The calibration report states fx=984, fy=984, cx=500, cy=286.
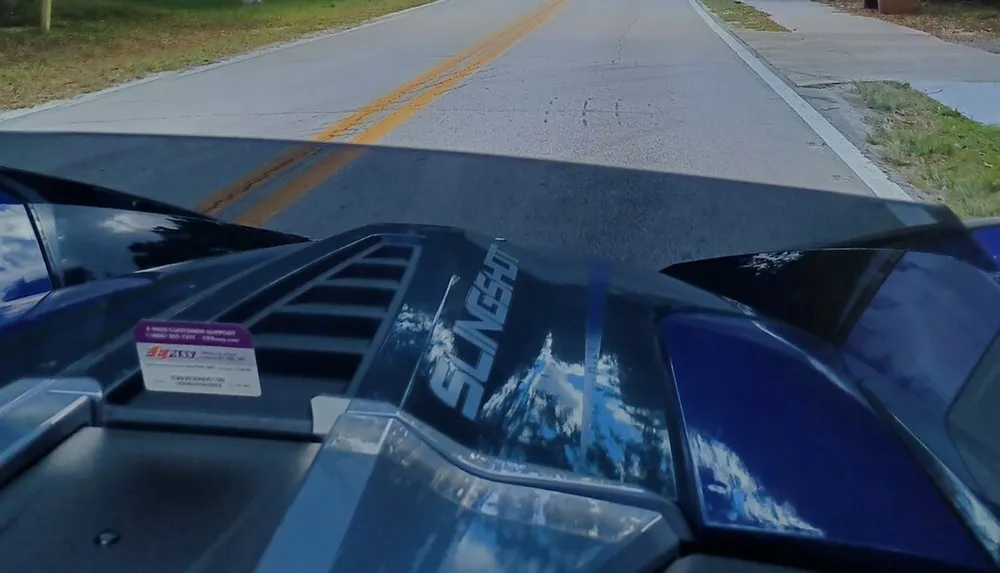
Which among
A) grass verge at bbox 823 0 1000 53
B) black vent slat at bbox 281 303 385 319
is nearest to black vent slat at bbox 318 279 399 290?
black vent slat at bbox 281 303 385 319

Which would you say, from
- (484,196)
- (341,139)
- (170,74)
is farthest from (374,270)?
(170,74)

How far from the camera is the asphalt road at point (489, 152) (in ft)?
20.8

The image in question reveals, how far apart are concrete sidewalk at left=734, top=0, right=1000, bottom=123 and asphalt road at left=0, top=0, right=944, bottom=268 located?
3.90 ft

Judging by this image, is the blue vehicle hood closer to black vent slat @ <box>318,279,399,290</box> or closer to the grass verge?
black vent slat @ <box>318,279,399,290</box>

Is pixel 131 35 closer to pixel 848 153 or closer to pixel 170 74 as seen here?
pixel 170 74

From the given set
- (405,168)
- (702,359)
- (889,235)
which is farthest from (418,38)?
(702,359)

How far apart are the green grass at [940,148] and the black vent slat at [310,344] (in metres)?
5.52

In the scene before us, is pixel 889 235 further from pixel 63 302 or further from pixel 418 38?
pixel 418 38

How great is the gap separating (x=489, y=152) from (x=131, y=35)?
12892 millimetres

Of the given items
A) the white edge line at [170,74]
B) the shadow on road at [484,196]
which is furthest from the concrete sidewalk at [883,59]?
the white edge line at [170,74]

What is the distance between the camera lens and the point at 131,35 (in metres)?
18.8

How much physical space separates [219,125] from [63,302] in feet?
25.0

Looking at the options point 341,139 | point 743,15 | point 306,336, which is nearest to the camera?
point 306,336

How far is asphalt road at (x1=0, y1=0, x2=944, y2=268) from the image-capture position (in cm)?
634
